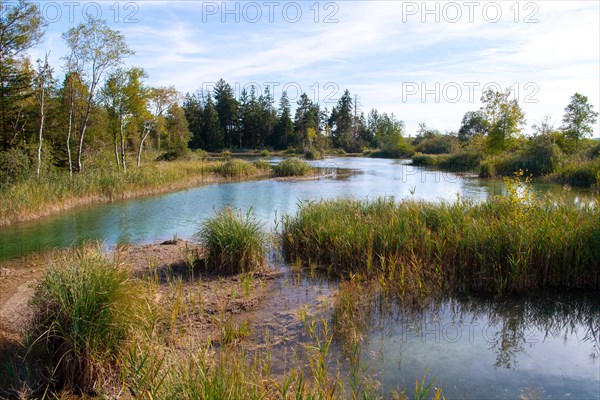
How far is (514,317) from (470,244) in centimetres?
182

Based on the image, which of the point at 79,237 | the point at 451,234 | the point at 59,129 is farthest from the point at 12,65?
the point at 451,234

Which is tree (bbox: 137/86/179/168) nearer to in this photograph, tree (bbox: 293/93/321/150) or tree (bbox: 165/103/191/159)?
tree (bbox: 165/103/191/159)

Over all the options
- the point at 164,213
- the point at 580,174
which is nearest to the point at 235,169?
the point at 164,213

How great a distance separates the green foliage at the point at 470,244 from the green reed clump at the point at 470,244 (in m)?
0.02

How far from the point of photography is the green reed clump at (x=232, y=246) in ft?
28.8

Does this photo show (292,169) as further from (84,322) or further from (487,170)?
(84,322)

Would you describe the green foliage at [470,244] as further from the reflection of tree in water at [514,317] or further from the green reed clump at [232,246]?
the green reed clump at [232,246]

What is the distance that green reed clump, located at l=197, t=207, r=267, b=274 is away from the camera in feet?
28.8

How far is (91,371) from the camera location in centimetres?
457

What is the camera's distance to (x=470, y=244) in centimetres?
838

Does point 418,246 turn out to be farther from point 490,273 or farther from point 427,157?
point 427,157

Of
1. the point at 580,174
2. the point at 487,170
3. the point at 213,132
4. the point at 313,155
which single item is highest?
the point at 213,132

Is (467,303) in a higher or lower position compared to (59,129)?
lower

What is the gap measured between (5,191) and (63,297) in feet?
44.5
